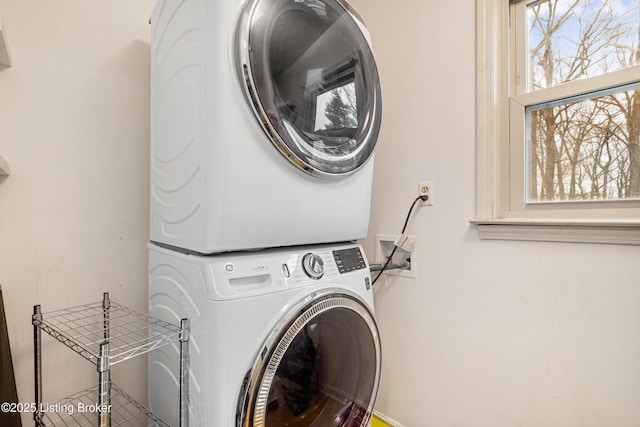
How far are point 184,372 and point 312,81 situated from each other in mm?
894

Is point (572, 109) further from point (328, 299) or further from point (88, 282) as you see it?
point (88, 282)

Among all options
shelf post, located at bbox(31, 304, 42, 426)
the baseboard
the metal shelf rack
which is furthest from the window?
shelf post, located at bbox(31, 304, 42, 426)

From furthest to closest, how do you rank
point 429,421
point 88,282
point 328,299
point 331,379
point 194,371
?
1. point 429,421
2. point 88,282
3. point 331,379
4. point 328,299
5. point 194,371

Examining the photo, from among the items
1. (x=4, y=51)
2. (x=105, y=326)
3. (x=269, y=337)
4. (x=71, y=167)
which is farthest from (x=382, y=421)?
(x=4, y=51)

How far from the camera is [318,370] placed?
1.01m

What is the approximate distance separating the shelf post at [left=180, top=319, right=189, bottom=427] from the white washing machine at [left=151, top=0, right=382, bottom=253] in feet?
0.72

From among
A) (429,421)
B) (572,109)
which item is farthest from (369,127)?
(429,421)

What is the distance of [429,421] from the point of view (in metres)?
1.36

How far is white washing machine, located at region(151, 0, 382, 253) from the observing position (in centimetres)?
79

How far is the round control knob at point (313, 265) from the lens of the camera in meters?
0.95

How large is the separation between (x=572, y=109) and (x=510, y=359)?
3.03 feet

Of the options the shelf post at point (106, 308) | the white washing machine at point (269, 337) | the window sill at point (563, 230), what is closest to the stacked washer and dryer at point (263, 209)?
the white washing machine at point (269, 337)

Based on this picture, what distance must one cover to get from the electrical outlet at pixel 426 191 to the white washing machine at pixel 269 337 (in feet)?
1.45

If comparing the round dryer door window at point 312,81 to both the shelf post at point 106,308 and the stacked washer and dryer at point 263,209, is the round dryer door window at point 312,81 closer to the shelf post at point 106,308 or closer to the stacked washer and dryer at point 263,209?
the stacked washer and dryer at point 263,209
